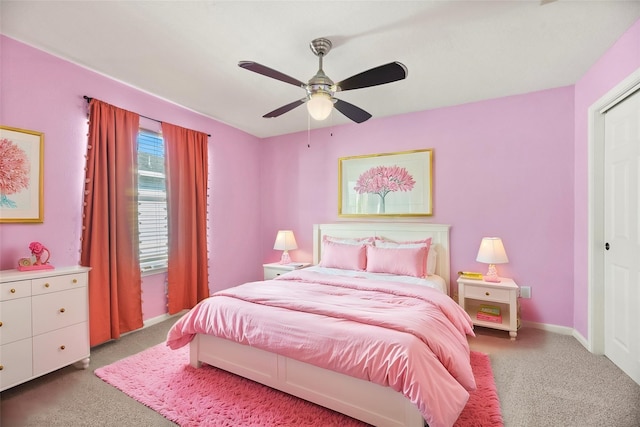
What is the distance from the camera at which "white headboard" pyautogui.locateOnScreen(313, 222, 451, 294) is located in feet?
11.4

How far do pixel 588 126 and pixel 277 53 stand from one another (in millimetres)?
2823

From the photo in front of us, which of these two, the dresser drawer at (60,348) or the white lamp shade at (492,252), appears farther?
the white lamp shade at (492,252)

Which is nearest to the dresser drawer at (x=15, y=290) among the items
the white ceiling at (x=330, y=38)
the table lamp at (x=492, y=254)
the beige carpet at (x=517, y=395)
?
the beige carpet at (x=517, y=395)

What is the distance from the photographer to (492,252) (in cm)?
303

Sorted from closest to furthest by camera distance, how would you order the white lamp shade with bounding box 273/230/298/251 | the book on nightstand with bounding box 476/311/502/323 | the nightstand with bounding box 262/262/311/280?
the book on nightstand with bounding box 476/311/502/323 < the nightstand with bounding box 262/262/311/280 < the white lamp shade with bounding box 273/230/298/251

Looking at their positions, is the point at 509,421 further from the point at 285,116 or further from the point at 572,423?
the point at 285,116

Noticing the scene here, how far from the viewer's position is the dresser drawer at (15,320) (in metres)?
1.96

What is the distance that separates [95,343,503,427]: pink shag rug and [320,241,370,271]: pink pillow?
1.46 meters

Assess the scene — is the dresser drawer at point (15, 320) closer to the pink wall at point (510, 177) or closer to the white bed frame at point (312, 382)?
the white bed frame at point (312, 382)

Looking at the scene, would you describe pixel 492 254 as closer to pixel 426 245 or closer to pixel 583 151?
pixel 426 245

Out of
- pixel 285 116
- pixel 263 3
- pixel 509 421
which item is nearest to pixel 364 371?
pixel 509 421

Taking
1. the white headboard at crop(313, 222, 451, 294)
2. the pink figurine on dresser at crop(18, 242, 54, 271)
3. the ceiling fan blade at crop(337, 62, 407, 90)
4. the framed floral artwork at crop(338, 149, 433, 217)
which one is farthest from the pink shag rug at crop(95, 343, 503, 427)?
the ceiling fan blade at crop(337, 62, 407, 90)

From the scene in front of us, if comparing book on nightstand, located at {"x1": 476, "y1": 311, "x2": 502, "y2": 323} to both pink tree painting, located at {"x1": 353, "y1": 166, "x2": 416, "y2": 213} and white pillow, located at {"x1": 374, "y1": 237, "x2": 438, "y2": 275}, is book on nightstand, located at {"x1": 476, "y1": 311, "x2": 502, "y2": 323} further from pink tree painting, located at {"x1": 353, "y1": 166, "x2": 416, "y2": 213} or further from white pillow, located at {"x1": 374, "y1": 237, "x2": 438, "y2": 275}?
pink tree painting, located at {"x1": 353, "y1": 166, "x2": 416, "y2": 213}

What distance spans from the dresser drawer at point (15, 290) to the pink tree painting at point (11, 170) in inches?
25.6
